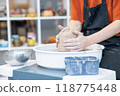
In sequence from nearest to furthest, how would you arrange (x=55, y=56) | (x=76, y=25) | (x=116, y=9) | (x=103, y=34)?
1. (x=55, y=56)
2. (x=103, y=34)
3. (x=116, y=9)
4. (x=76, y=25)

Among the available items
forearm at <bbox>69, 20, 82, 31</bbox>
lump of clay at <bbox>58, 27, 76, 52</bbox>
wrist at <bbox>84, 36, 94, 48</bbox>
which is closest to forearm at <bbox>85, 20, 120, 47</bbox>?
wrist at <bbox>84, 36, 94, 48</bbox>

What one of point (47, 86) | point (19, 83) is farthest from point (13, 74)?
point (47, 86)

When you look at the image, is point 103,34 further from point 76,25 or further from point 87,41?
point 76,25

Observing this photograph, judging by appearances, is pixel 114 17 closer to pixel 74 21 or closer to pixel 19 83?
pixel 74 21

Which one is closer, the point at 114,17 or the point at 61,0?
the point at 114,17

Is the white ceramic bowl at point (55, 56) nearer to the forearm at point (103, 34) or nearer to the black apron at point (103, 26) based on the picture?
the forearm at point (103, 34)

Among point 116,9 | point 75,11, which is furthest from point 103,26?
point 75,11

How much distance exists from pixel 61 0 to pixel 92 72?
11.7 feet

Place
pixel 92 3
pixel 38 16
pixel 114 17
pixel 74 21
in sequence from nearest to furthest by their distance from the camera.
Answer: pixel 114 17 < pixel 92 3 < pixel 74 21 < pixel 38 16

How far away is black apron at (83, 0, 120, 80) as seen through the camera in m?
1.67

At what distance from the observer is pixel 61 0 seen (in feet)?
15.1

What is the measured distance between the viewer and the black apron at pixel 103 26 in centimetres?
167

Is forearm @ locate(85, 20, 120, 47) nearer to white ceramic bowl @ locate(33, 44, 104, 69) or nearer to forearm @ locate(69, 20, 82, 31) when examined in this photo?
white ceramic bowl @ locate(33, 44, 104, 69)

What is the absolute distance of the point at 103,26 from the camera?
181 centimetres
